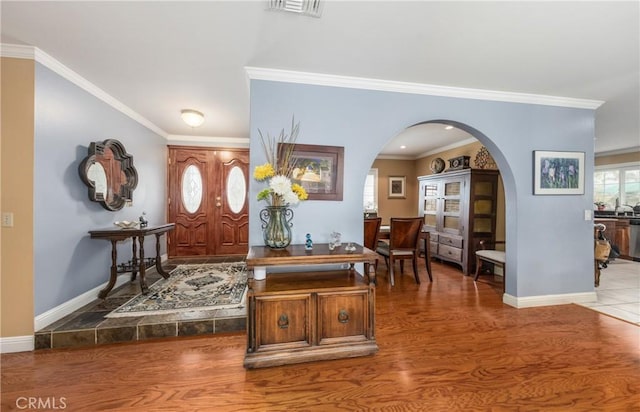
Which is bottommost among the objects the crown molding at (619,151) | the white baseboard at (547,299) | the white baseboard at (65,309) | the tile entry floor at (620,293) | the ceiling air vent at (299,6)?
the tile entry floor at (620,293)

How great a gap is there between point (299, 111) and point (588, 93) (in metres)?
3.35

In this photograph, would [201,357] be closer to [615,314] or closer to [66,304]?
[66,304]

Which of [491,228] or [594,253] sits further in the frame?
[491,228]

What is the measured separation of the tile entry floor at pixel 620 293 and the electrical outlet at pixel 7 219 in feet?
19.2

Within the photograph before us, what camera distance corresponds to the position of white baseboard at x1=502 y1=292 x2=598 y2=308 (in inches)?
118

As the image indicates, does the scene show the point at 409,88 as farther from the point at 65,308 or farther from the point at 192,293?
the point at 65,308

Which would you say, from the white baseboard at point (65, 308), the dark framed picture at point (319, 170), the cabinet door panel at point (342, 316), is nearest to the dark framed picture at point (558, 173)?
the dark framed picture at point (319, 170)

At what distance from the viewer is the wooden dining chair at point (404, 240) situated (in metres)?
3.89

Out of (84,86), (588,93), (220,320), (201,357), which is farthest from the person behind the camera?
(588,93)

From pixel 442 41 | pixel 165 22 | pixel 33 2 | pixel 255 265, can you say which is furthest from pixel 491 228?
pixel 33 2

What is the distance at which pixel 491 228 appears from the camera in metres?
4.41

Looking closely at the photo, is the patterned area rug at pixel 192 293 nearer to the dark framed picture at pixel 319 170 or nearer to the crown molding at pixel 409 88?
the dark framed picture at pixel 319 170

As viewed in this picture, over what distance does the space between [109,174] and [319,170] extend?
2.62 metres

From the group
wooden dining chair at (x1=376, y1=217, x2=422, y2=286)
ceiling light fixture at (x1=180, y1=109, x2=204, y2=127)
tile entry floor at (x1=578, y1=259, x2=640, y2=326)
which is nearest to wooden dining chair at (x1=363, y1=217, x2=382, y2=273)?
wooden dining chair at (x1=376, y1=217, x2=422, y2=286)
